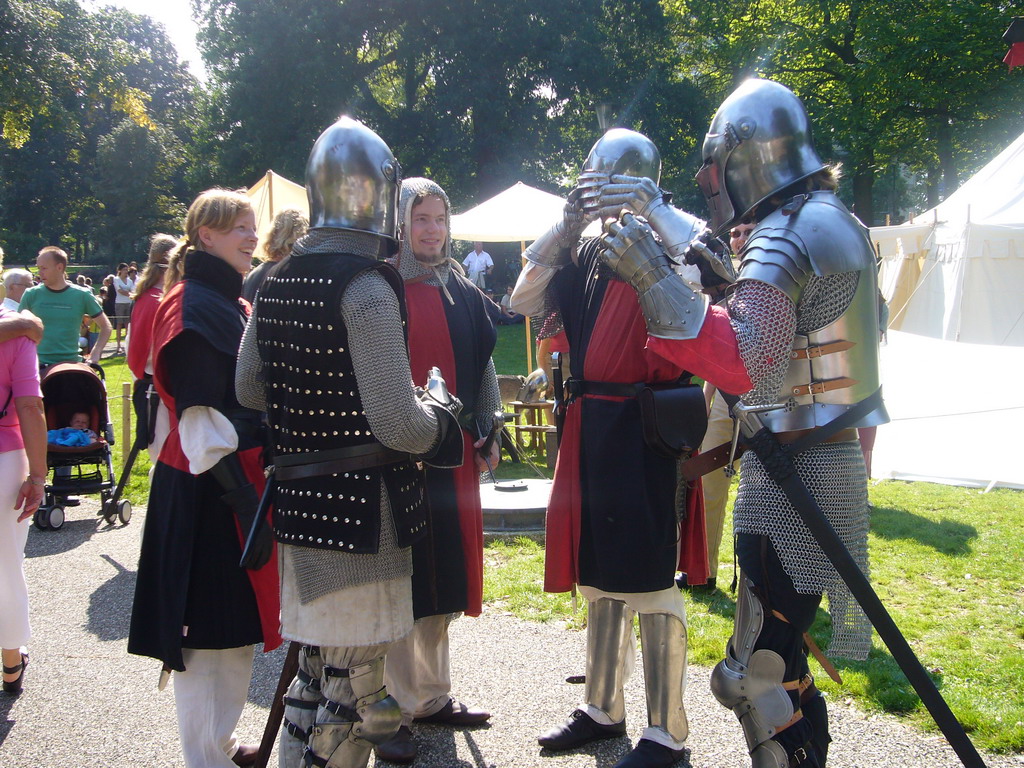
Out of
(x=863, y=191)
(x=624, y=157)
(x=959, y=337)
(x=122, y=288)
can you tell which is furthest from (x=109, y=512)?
(x=863, y=191)

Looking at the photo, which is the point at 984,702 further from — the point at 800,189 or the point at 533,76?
the point at 533,76

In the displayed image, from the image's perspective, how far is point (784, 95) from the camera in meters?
2.28

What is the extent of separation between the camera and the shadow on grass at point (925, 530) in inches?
206

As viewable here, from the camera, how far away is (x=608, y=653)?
116 inches

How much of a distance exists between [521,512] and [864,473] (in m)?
3.47

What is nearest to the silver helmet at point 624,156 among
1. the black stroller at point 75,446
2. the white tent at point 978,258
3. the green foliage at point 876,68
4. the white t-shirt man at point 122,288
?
the black stroller at point 75,446

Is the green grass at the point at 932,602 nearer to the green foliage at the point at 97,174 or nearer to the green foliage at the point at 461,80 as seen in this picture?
the green foliage at the point at 461,80

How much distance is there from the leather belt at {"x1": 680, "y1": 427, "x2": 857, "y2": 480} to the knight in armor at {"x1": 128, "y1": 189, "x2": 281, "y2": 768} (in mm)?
1302

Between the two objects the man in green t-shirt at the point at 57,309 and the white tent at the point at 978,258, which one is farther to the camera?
the white tent at the point at 978,258

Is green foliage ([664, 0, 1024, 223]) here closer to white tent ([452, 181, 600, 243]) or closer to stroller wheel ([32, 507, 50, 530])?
white tent ([452, 181, 600, 243])

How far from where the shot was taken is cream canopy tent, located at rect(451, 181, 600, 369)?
317 inches

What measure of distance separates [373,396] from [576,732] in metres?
1.59

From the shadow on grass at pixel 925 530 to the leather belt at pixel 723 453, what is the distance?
3282 millimetres

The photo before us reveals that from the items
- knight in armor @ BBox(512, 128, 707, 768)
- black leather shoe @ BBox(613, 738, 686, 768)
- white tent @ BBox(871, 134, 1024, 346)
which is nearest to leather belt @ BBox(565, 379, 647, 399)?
knight in armor @ BBox(512, 128, 707, 768)
